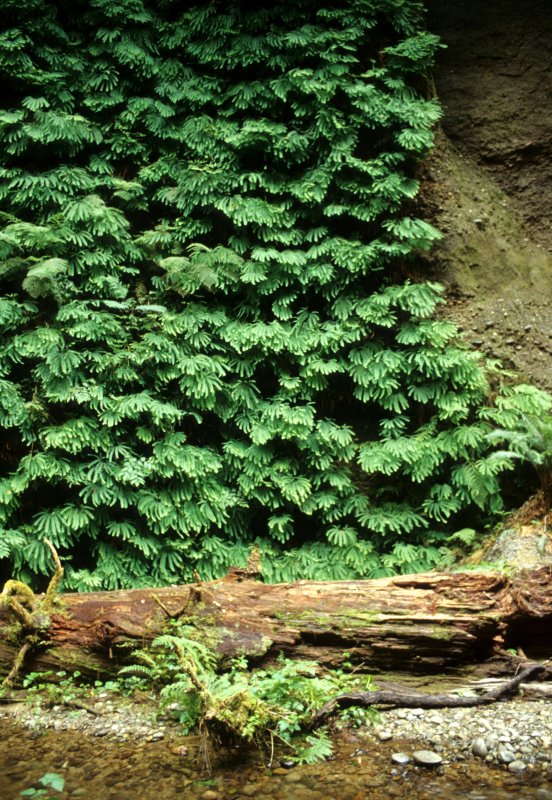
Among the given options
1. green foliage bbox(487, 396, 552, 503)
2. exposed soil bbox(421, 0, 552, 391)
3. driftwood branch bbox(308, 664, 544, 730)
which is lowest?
driftwood branch bbox(308, 664, 544, 730)

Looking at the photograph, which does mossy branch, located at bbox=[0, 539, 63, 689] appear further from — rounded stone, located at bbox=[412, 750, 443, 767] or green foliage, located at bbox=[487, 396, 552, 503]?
green foliage, located at bbox=[487, 396, 552, 503]

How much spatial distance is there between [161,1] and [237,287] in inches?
160

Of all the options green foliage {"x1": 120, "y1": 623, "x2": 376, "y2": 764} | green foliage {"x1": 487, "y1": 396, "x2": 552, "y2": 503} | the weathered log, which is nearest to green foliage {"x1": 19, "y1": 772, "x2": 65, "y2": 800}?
green foliage {"x1": 120, "y1": 623, "x2": 376, "y2": 764}

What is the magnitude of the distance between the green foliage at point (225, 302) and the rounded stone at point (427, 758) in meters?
3.19

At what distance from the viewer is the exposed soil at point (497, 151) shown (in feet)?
26.4

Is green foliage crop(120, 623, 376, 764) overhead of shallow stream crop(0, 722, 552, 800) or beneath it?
overhead

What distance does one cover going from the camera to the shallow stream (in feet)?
10.3

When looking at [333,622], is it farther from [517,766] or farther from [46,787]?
[46,787]

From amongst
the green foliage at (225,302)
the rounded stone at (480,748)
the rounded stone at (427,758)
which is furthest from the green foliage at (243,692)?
the green foliage at (225,302)

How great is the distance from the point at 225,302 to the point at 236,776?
17.3ft

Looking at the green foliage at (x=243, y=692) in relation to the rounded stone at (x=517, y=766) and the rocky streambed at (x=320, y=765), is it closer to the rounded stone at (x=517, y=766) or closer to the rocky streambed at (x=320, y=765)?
the rocky streambed at (x=320, y=765)

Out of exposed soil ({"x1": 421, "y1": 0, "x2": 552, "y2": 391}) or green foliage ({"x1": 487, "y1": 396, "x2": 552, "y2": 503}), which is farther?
exposed soil ({"x1": 421, "y1": 0, "x2": 552, "y2": 391})

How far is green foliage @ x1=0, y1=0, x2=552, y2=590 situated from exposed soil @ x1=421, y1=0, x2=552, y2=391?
1.19 metres

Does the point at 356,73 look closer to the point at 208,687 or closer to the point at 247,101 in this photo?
the point at 247,101
